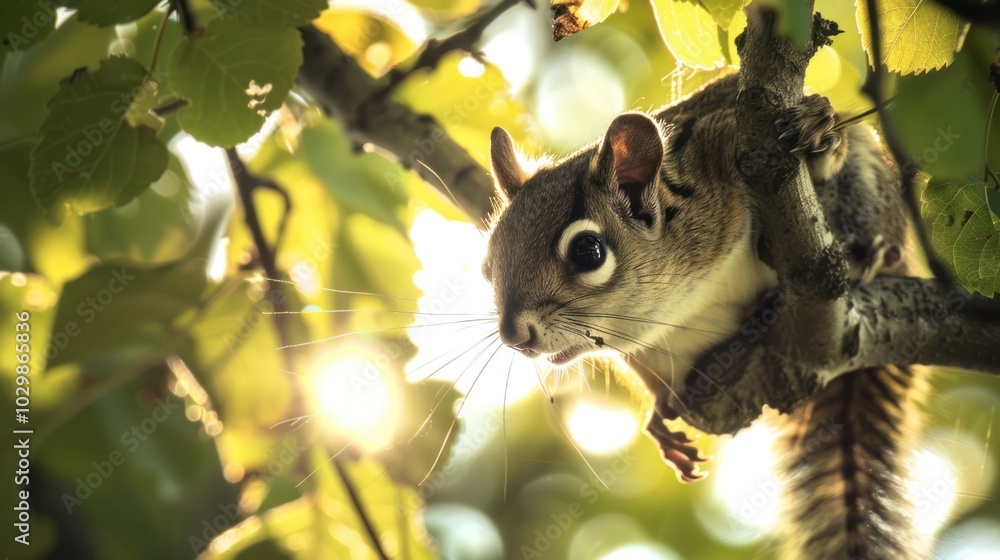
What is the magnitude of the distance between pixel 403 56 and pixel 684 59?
98 centimetres

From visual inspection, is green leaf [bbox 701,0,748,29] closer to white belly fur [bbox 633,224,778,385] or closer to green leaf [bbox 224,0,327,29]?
green leaf [bbox 224,0,327,29]

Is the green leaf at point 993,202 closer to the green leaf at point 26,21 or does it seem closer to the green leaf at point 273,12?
the green leaf at point 273,12

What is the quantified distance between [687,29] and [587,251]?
0.48 metres

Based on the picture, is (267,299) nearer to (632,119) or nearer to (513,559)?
(632,119)

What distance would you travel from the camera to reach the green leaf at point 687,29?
3.34ft

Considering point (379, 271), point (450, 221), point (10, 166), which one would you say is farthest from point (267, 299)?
point (10, 166)

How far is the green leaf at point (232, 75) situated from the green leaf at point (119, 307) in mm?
612

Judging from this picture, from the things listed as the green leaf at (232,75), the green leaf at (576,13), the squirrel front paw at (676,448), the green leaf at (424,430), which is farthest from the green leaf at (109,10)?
the squirrel front paw at (676,448)

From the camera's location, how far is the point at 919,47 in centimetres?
90

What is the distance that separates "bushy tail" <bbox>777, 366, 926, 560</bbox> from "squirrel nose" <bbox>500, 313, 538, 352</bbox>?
72 centimetres

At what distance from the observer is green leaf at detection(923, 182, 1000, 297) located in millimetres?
910

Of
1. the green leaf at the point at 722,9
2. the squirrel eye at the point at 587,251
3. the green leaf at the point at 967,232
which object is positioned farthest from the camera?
the squirrel eye at the point at 587,251

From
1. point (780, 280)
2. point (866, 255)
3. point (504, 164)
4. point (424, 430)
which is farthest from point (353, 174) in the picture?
point (866, 255)

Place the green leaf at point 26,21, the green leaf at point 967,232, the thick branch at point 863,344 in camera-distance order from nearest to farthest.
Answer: the green leaf at point 967,232 → the green leaf at point 26,21 → the thick branch at point 863,344
